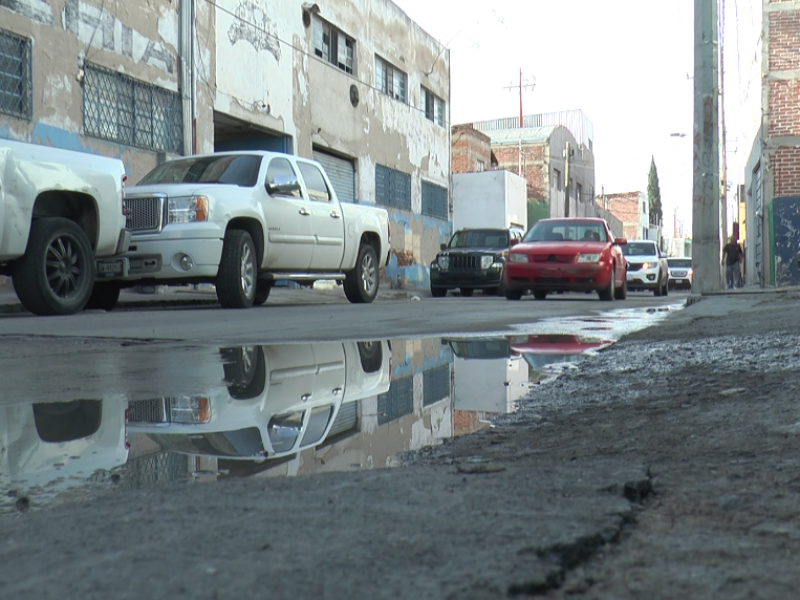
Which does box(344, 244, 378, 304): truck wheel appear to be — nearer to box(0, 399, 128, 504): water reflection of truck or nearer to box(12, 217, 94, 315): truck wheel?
box(12, 217, 94, 315): truck wheel

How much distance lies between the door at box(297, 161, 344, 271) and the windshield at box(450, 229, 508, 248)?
1041 cm

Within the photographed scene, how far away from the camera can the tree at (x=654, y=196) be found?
103062 mm

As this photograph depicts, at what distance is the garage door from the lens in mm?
20719

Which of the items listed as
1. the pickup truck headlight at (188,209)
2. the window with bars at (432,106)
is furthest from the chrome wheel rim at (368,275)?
the window with bars at (432,106)

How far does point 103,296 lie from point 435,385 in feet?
23.5

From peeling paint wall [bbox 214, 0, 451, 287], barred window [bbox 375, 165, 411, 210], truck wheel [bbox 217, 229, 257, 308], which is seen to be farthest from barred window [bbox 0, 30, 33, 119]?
barred window [bbox 375, 165, 411, 210]

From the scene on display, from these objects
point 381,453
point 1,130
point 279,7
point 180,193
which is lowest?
point 381,453

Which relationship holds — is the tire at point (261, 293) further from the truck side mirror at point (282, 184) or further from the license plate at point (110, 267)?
the license plate at point (110, 267)

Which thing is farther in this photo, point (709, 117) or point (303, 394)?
point (709, 117)

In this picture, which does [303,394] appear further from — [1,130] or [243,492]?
[1,130]

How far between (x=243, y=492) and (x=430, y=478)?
1.17 feet

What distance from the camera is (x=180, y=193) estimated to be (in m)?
9.44

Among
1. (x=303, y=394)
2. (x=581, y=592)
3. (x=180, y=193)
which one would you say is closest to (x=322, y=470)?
(x=581, y=592)

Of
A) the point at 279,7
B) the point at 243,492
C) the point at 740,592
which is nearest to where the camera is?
the point at 740,592
